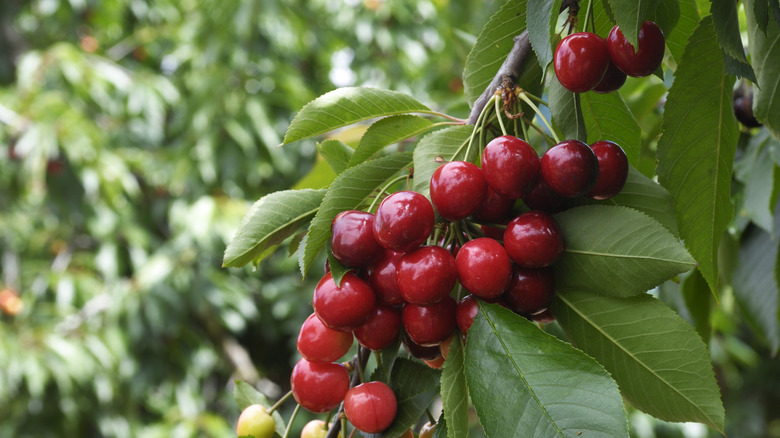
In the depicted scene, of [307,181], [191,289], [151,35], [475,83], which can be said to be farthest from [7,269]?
[475,83]

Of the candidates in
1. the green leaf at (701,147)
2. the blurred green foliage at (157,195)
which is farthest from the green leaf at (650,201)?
the blurred green foliage at (157,195)

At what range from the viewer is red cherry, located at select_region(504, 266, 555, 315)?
14.1 inches

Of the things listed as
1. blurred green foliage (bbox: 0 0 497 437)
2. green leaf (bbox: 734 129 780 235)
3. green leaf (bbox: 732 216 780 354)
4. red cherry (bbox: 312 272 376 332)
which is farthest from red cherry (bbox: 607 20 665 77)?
blurred green foliage (bbox: 0 0 497 437)

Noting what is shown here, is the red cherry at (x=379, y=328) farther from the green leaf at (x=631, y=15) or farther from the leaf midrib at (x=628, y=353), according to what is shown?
the green leaf at (x=631, y=15)

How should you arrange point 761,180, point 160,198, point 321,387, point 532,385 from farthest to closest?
point 160,198 → point 761,180 → point 321,387 → point 532,385

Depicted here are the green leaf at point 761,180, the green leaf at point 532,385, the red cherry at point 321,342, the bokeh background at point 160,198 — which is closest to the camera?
the green leaf at point 532,385

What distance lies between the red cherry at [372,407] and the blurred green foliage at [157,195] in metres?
2.08

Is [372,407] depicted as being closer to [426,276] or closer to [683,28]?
[426,276]

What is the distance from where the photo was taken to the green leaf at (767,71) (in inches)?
14.7

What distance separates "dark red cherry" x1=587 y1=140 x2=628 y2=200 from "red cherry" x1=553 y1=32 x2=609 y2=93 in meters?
0.04

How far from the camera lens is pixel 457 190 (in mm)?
352

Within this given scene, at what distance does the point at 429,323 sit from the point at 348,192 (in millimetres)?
104

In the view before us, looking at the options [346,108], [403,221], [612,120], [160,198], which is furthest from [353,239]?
[160,198]

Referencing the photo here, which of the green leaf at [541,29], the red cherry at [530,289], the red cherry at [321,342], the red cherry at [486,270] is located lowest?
the red cherry at [321,342]
